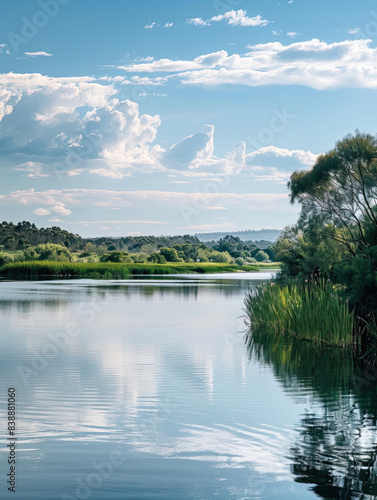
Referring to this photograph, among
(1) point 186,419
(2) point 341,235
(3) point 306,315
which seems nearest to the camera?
(1) point 186,419

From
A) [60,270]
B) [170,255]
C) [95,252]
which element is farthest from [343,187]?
[95,252]

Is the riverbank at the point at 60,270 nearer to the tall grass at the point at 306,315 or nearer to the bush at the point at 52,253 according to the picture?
the bush at the point at 52,253

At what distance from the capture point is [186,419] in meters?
9.25

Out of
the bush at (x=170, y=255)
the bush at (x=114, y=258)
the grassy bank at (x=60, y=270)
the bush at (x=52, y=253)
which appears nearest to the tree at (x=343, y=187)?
the grassy bank at (x=60, y=270)

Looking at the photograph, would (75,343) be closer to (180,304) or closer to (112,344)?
(112,344)

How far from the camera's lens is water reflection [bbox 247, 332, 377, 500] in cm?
679

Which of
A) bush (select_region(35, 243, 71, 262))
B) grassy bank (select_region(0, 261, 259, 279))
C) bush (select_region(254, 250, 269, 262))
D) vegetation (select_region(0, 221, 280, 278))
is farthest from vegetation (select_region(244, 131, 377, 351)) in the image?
bush (select_region(254, 250, 269, 262))

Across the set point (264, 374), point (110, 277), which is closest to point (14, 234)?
point (110, 277)

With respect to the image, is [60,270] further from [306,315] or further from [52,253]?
[306,315]

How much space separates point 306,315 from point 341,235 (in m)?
6.37

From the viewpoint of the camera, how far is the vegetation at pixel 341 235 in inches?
663

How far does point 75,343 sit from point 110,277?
5004cm

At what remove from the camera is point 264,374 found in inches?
532

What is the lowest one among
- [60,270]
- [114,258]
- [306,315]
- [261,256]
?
[306,315]
